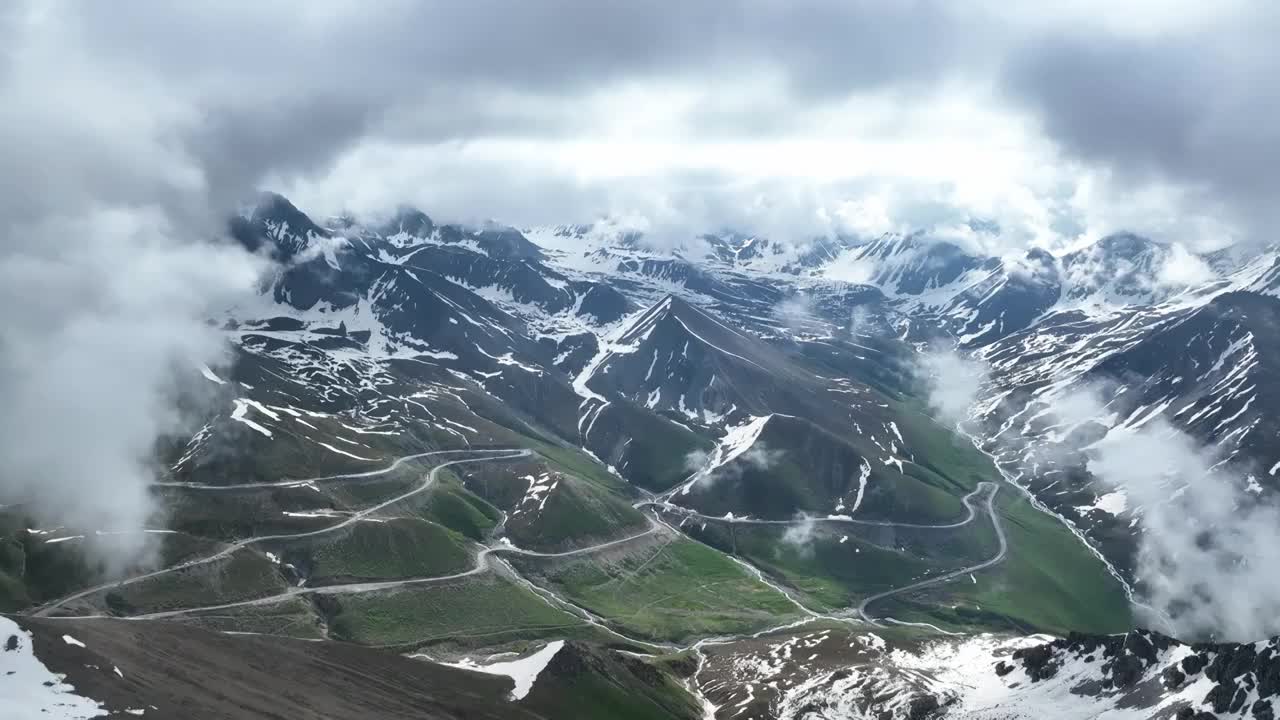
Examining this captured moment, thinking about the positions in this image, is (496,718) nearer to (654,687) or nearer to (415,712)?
(415,712)

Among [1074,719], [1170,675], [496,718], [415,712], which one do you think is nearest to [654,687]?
[496,718]

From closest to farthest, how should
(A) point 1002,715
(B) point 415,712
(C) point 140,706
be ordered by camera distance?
(C) point 140,706, (B) point 415,712, (A) point 1002,715

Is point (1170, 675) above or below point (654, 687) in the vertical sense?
above

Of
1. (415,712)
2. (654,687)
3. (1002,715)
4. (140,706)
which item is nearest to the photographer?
(140,706)

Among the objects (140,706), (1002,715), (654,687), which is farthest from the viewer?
(654,687)

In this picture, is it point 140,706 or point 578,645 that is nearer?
point 140,706

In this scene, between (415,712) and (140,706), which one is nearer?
(140,706)

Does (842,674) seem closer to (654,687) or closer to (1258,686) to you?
(654,687)

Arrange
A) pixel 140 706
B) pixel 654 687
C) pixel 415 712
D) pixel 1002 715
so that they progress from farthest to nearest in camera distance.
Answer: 1. pixel 654 687
2. pixel 1002 715
3. pixel 415 712
4. pixel 140 706

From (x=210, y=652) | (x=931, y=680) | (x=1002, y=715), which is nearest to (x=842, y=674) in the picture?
(x=931, y=680)
